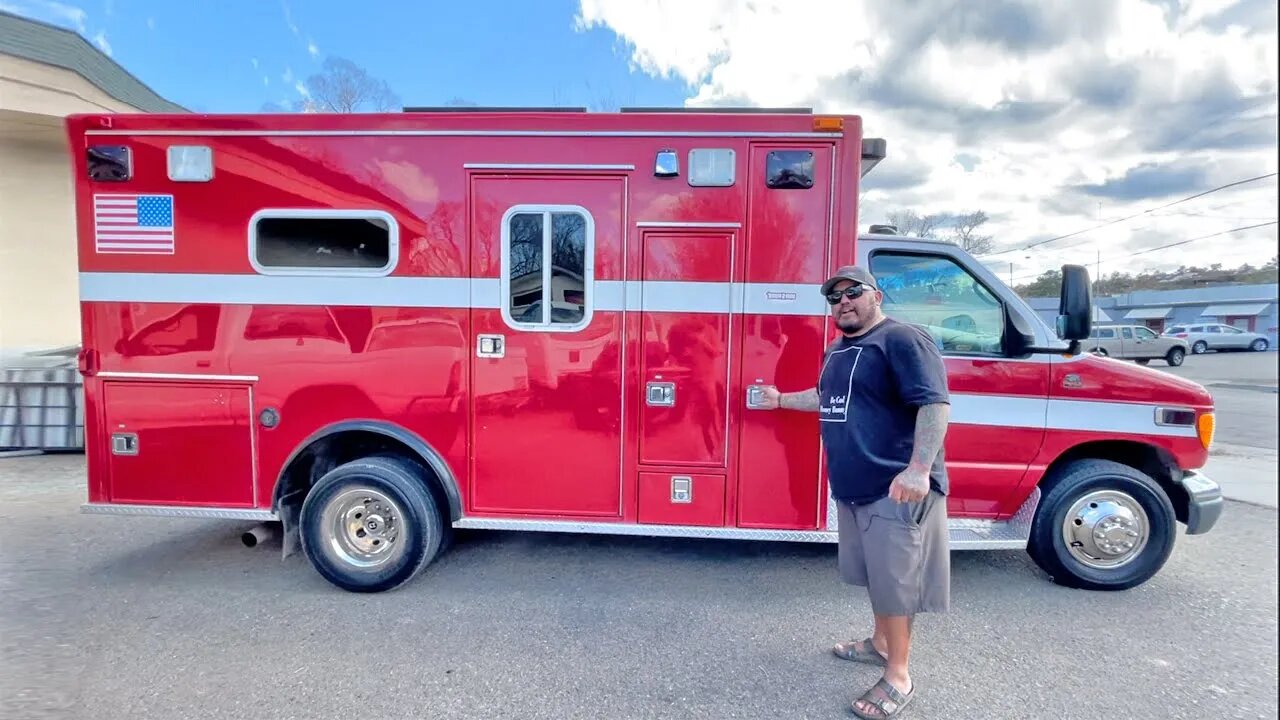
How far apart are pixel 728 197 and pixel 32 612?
169 inches

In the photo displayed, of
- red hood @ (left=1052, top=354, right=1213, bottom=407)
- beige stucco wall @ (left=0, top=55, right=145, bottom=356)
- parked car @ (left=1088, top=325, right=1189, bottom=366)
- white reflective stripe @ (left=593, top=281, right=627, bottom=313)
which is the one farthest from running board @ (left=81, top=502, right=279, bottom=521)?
parked car @ (left=1088, top=325, right=1189, bottom=366)

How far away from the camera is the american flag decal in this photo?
3.42 metres

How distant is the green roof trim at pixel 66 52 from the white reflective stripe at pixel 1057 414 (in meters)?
9.46

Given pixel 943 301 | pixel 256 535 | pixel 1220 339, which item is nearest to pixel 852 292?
pixel 943 301

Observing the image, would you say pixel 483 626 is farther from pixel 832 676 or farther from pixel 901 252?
pixel 901 252

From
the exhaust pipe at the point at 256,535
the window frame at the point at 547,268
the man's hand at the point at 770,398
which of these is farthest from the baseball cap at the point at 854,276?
the exhaust pipe at the point at 256,535

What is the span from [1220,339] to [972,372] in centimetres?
3919

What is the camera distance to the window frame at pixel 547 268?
10.8ft

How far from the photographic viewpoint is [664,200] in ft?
10.7

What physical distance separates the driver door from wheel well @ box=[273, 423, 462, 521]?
2.95 m

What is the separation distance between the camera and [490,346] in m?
3.38

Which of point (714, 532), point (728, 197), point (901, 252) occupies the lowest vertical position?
point (714, 532)

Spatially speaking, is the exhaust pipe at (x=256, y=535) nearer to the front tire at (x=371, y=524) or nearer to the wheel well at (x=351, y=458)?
the wheel well at (x=351, y=458)

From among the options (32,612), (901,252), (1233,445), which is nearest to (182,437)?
(32,612)
